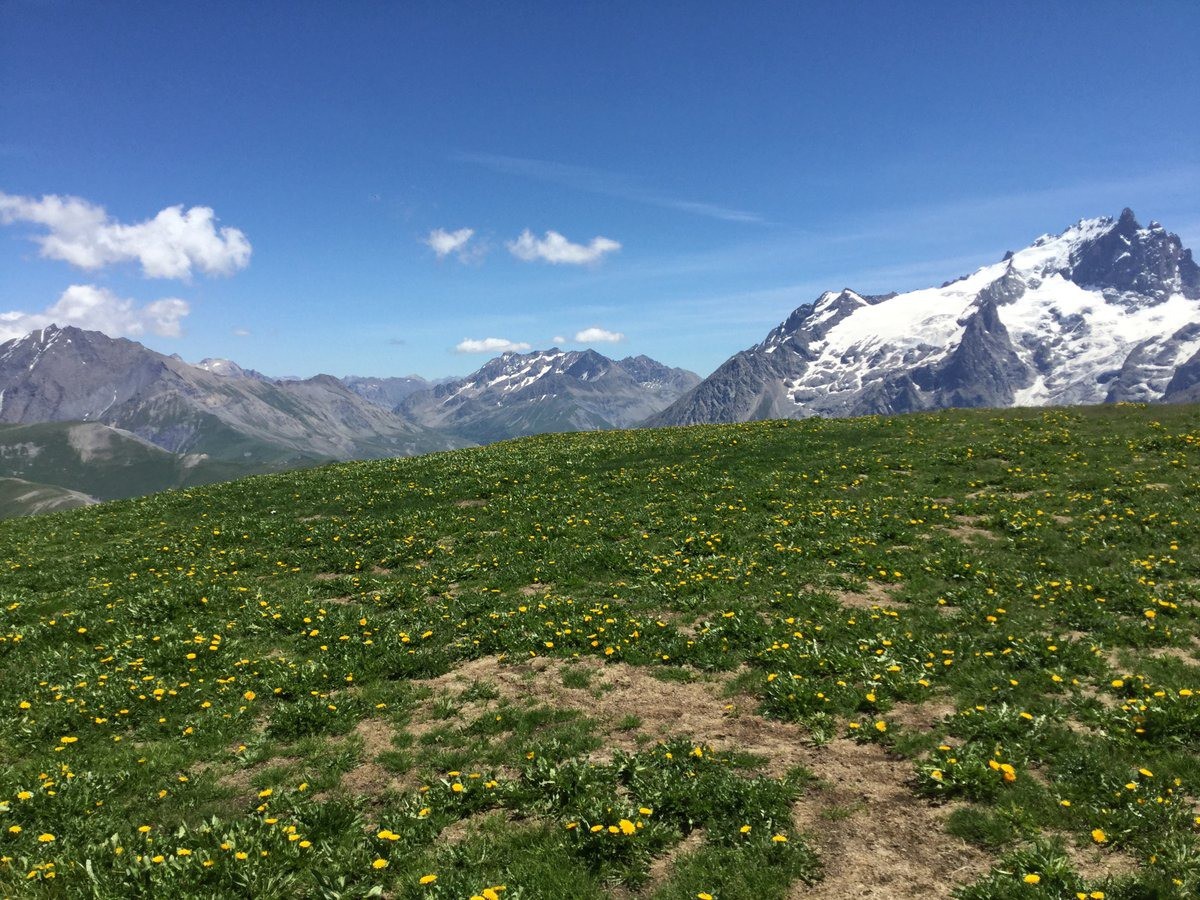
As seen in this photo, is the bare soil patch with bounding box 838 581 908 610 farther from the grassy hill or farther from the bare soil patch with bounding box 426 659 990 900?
the bare soil patch with bounding box 426 659 990 900

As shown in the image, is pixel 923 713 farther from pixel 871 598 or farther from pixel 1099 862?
pixel 871 598

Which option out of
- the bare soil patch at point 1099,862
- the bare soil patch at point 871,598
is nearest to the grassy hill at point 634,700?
the bare soil patch at point 1099,862

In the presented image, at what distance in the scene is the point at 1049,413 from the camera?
37.2 metres

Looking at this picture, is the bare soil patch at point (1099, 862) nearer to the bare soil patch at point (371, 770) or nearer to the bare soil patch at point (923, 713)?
the bare soil patch at point (923, 713)

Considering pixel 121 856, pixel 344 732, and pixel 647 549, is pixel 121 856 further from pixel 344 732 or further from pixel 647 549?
pixel 647 549

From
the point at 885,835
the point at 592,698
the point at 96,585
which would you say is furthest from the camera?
the point at 96,585

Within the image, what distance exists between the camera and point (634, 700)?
12.4 m

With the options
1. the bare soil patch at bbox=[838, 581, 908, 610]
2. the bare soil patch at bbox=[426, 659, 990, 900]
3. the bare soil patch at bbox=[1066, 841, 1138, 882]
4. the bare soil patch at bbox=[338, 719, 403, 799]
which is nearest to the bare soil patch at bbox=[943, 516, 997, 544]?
the bare soil patch at bbox=[838, 581, 908, 610]

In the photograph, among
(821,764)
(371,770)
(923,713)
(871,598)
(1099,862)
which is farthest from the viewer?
(871,598)

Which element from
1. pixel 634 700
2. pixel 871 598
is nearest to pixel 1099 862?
pixel 634 700

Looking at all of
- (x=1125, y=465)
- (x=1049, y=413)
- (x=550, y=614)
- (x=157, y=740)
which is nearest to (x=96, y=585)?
(x=157, y=740)

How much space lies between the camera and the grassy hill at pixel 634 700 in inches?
307

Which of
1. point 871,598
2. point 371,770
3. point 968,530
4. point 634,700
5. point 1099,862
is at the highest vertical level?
point 968,530

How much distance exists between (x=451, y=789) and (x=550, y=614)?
7.05 meters
